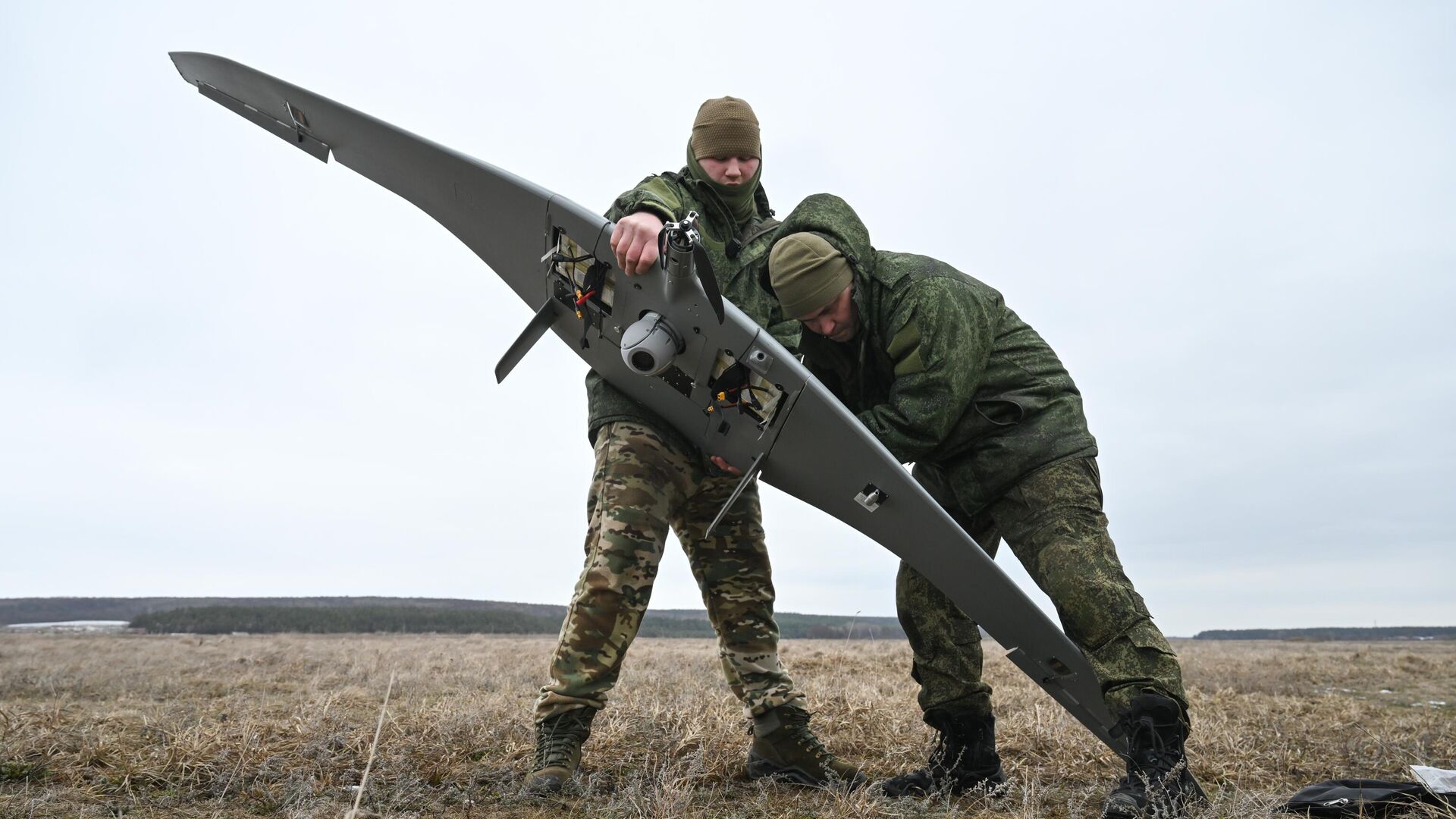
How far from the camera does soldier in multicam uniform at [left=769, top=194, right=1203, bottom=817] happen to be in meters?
3.14

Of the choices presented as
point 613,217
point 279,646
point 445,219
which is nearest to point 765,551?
point 613,217

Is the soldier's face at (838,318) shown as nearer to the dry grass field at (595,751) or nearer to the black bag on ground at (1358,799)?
the dry grass field at (595,751)

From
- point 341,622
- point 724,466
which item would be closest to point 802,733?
point 724,466

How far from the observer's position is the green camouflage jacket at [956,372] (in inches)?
135

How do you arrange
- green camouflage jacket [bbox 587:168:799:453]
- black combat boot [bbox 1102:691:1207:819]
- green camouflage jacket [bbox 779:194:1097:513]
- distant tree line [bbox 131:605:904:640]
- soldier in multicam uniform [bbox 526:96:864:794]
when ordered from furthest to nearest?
distant tree line [bbox 131:605:904:640]
green camouflage jacket [bbox 587:168:799:453]
soldier in multicam uniform [bbox 526:96:864:794]
green camouflage jacket [bbox 779:194:1097:513]
black combat boot [bbox 1102:691:1207:819]

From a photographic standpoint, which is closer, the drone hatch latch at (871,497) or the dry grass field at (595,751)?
the dry grass field at (595,751)

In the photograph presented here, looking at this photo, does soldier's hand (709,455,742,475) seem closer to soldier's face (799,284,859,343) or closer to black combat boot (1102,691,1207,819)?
soldier's face (799,284,859,343)

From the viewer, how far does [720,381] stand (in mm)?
3605

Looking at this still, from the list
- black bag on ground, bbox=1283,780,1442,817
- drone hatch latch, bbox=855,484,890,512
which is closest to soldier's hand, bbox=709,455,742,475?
drone hatch latch, bbox=855,484,890,512

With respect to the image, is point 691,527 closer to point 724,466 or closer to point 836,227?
point 724,466

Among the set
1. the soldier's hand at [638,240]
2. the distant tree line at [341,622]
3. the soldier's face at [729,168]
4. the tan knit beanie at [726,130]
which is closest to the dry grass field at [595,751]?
the soldier's hand at [638,240]

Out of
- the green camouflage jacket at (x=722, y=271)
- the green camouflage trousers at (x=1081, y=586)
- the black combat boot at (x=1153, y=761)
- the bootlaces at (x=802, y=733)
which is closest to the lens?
the black combat boot at (x=1153, y=761)

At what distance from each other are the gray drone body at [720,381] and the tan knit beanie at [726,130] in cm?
67

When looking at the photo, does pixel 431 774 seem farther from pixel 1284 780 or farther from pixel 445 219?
pixel 1284 780
